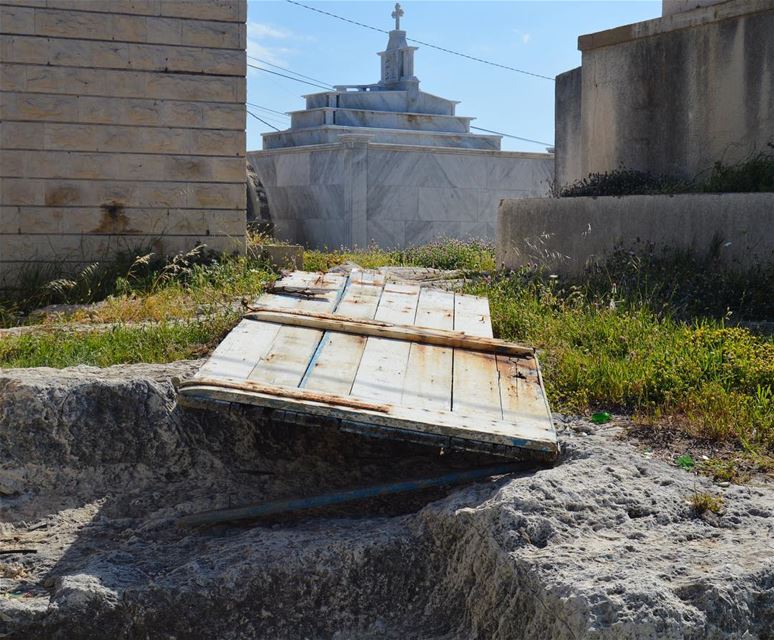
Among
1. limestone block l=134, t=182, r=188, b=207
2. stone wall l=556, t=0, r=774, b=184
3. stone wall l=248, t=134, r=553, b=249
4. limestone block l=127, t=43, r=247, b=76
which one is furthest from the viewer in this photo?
stone wall l=248, t=134, r=553, b=249

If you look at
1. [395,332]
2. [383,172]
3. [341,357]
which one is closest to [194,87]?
[395,332]

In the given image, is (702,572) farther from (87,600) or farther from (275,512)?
(87,600)

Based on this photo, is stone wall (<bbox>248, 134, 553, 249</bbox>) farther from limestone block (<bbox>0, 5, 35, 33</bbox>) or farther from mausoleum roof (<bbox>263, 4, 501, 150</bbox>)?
limestone block (<bbox>0, 5, 35, 33</bbox>)

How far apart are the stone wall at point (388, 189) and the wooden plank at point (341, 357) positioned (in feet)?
34.0

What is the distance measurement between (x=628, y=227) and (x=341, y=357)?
4.31m

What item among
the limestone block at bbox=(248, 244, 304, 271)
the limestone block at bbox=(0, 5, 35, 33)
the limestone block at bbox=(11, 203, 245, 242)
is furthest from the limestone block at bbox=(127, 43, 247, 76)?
the limestone block at bbox=(248, 244, 304, 271)

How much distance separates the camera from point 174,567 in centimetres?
369

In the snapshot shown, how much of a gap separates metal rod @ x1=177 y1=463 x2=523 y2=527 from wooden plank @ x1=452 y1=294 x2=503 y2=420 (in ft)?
0.82

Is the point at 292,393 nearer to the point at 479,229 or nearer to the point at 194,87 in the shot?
the point at 194,87

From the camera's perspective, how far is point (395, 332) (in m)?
4.81

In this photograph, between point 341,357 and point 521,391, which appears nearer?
point 521,391

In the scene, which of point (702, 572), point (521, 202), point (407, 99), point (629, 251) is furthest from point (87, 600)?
point (407, 99)

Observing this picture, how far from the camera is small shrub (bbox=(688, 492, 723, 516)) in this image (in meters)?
3.46

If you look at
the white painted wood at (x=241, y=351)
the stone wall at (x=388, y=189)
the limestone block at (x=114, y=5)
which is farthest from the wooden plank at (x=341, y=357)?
the stone wall at (x=388, y=189)
